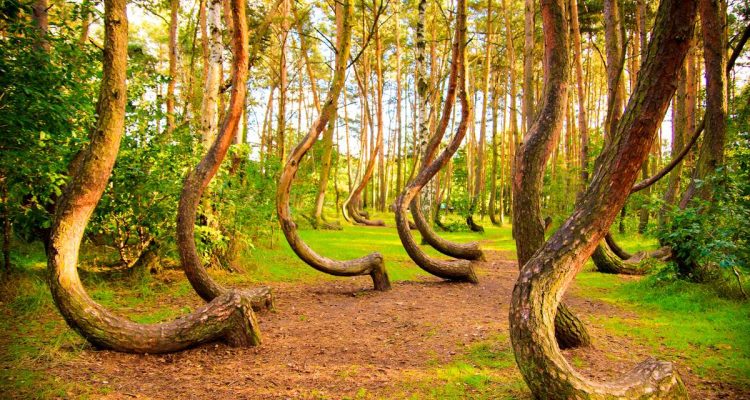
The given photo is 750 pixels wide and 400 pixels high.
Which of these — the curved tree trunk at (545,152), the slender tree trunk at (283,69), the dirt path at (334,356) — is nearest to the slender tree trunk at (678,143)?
the dirt path at (334,356)

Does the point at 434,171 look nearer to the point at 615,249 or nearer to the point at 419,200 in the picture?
the point at 419,200

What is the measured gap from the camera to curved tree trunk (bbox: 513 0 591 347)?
4168mm

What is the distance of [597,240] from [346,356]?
267cm

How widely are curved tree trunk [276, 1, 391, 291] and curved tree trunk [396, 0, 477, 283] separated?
1.10 meters

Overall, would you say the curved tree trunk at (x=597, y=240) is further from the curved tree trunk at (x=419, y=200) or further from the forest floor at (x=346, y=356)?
the curved tree trunk at (x=419, y=200)

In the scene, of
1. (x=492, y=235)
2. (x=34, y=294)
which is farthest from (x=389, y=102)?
(x=34, y=294)

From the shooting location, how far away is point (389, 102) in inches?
1630

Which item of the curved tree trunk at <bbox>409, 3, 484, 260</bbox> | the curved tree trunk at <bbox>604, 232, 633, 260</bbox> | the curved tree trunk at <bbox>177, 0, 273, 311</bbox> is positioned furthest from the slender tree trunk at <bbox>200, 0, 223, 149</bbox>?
the curved tree trunk at <bbox>604, 232, 633, 260</bbox>

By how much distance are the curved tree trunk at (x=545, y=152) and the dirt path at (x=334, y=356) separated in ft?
1.03

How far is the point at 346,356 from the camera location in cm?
448

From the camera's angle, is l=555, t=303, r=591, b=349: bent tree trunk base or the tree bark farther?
the tree bark

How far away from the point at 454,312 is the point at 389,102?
36.8 meters

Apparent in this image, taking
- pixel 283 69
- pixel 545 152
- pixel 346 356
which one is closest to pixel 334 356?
pixel 346 356

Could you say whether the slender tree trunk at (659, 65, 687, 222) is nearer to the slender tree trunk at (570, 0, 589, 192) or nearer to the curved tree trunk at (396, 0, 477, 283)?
the slender tree trunk at (570, 0, 589, 192)
